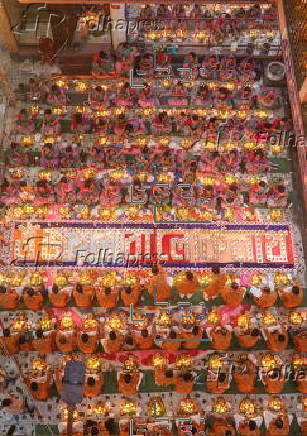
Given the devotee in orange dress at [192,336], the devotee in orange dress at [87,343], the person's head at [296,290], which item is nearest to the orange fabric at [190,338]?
the devotee in orange dress at [192,336]

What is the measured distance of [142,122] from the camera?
51.9 ft

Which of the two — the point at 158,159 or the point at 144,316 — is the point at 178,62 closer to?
the point at 158,159

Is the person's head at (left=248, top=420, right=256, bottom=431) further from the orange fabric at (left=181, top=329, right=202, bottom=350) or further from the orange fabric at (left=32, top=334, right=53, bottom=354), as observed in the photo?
the orange fabric at (left=32, top=334, right=53, bottom=354)

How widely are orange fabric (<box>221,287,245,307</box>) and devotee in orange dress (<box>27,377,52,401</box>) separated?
4652 millimetres

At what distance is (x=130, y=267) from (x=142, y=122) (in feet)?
15.6

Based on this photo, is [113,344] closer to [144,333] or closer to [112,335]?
[112,335]

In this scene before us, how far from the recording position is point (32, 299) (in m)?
12.5

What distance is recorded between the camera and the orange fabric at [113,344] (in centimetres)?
1206

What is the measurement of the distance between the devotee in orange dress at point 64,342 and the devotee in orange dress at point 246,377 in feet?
12.7

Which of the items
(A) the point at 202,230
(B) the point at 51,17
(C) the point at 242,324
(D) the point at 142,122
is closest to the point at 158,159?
(D) the point at 142,122

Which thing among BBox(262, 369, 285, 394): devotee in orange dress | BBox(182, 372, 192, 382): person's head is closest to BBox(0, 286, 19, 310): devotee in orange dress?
BBox(182, 372, 192, 382): person's head

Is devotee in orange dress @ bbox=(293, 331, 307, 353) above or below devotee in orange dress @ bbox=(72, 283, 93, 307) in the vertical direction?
below

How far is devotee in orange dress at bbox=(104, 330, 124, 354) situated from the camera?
11953 millimetres

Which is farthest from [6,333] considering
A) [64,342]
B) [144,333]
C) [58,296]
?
[144,333]
